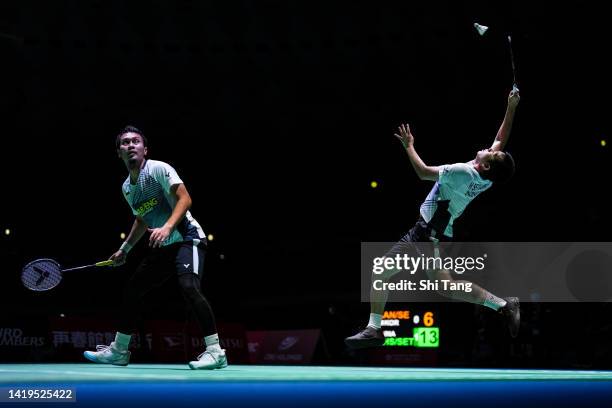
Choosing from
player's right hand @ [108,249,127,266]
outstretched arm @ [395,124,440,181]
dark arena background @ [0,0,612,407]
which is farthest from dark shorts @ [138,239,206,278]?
dark arena background @ [0,0,612,407]

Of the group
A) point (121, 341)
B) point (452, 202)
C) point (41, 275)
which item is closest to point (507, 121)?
point (452, 202)

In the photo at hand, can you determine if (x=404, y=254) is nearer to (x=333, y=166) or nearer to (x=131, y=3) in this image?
A: (x=131, y=3)

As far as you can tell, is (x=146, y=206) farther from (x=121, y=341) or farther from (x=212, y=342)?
(x=212, y=342)

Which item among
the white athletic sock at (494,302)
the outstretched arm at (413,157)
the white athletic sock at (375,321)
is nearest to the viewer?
the outstretched arm at (413,157)

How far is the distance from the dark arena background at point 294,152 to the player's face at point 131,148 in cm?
594

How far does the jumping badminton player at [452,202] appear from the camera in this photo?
7164 millimetres

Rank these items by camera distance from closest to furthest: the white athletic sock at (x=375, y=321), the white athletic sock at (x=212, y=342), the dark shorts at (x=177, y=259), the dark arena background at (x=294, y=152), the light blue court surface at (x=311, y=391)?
the light blue court surface at (x=311, y=391) < the white athletic sock at (x=212, y=342) < the dark shorts at (x=177, y=259) < the white athletic sock at (x=375, y=321) < the dark arena background at (x=294, y=152)

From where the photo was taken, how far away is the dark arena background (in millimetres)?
17109

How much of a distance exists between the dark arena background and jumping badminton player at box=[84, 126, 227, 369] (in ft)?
18.0

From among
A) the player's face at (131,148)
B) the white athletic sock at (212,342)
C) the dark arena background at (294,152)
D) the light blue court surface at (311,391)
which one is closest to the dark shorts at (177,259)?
the white athletic sock at (212,342)

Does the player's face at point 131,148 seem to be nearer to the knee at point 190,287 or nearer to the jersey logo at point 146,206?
the jersey logo at point 146,206

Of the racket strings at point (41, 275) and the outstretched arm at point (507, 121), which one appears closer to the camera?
the racket strings at point (41, 275)

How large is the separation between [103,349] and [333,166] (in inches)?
730

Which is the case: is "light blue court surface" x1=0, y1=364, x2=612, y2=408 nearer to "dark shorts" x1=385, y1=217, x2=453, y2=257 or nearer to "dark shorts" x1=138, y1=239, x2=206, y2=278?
"dark shorts" x1=138, y1=239, x2=206, y2=278
